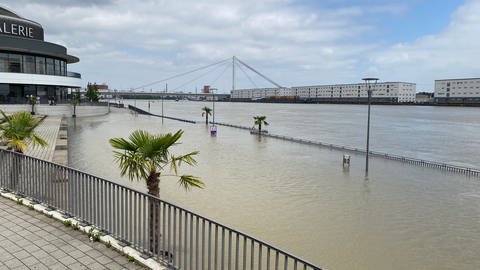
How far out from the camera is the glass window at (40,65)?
184 feet

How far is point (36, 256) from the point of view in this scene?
5734 millimetres

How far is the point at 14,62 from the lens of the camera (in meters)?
53.3

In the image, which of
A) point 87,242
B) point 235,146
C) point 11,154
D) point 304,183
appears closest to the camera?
point 87,242

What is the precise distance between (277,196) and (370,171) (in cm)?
990

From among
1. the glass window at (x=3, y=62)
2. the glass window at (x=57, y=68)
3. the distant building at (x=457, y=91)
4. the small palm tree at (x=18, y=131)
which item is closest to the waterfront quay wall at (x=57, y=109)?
the glass window at (x=57, y=68)

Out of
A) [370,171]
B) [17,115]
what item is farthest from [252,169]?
[17,115]

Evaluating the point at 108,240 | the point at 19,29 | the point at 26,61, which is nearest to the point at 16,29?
the point at 19,29

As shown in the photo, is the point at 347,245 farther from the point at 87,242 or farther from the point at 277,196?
the point at 87,242

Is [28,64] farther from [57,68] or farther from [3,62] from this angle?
[57,68]

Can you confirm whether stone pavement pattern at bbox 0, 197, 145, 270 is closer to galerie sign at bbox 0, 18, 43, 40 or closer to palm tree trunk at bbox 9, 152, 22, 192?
palm tree trunk at bbox 9, 152, 22, 192

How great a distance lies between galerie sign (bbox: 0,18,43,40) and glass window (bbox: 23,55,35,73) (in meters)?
3.46

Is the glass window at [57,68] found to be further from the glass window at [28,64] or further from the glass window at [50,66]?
the glass window at [28,64]

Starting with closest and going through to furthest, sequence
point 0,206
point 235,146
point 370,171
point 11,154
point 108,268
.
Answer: point 108,268 → point 0,206 → point 11,154 → point 370,171 → point 235,146

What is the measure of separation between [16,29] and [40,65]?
577cm
